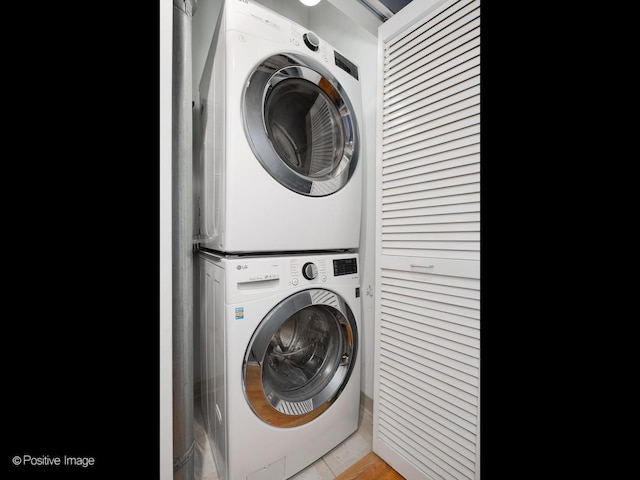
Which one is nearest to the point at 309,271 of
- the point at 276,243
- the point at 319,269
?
the point at 319,269

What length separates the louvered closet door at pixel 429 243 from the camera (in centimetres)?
94

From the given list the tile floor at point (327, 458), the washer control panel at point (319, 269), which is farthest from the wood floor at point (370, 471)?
the washer control panel at point (319, 269)

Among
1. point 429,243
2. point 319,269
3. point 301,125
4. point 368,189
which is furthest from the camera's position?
point 368,189

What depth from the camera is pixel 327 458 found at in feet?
4.16

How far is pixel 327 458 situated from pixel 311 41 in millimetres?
1672

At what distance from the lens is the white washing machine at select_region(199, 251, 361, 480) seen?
1.00 m

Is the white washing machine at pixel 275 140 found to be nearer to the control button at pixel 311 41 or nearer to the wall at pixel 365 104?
the control button at pixel 311 41

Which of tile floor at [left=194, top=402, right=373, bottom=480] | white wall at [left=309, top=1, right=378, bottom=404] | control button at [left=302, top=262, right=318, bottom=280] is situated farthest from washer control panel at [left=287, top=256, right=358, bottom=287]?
tile floor at [left=194, top=402, right=373, bottom=480]

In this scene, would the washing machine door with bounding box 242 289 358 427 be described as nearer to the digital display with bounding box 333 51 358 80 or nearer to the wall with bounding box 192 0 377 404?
the wall with bounding box 192 0 377 404

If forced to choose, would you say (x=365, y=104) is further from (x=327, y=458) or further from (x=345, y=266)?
(x=327, y=458)
